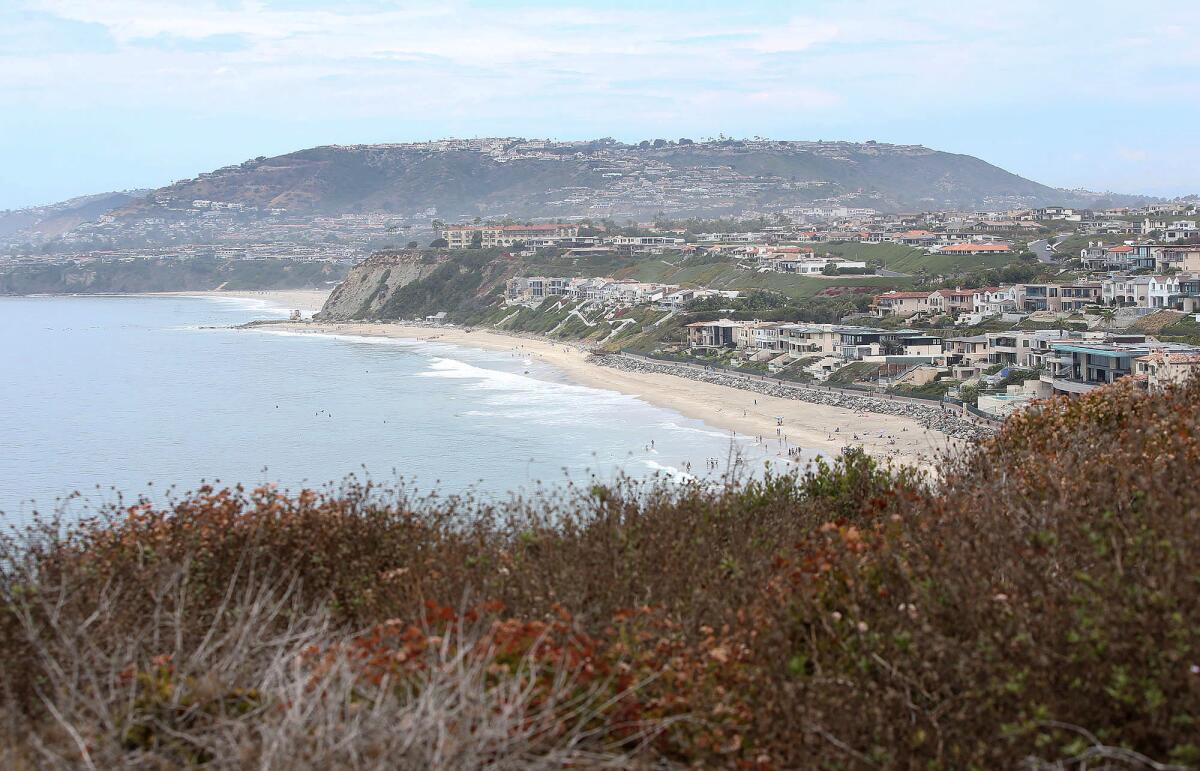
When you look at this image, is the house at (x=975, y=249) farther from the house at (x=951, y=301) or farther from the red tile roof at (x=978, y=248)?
the house at (x=951, y=301)

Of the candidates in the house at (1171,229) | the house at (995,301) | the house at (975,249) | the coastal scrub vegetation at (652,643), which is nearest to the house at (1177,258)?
the house at (995,301)

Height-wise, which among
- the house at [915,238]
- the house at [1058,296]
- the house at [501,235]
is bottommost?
the house at [1058,296]

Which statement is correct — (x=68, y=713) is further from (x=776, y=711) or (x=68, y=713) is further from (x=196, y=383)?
(x=196, y=383)

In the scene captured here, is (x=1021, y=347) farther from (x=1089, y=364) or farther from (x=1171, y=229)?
(x=1171, y=229)

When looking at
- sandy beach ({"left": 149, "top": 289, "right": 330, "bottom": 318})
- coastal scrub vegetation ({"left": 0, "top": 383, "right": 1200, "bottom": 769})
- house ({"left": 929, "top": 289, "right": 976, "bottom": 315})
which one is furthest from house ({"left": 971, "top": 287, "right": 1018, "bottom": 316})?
sandy beach ({"left": 149, "top": 289, "right": 330, "bottom": 318})

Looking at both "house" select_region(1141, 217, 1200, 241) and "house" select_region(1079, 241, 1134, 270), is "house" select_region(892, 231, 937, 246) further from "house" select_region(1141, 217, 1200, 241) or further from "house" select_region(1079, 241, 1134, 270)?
"house" select_region(1079, 241, 1134, 270)
